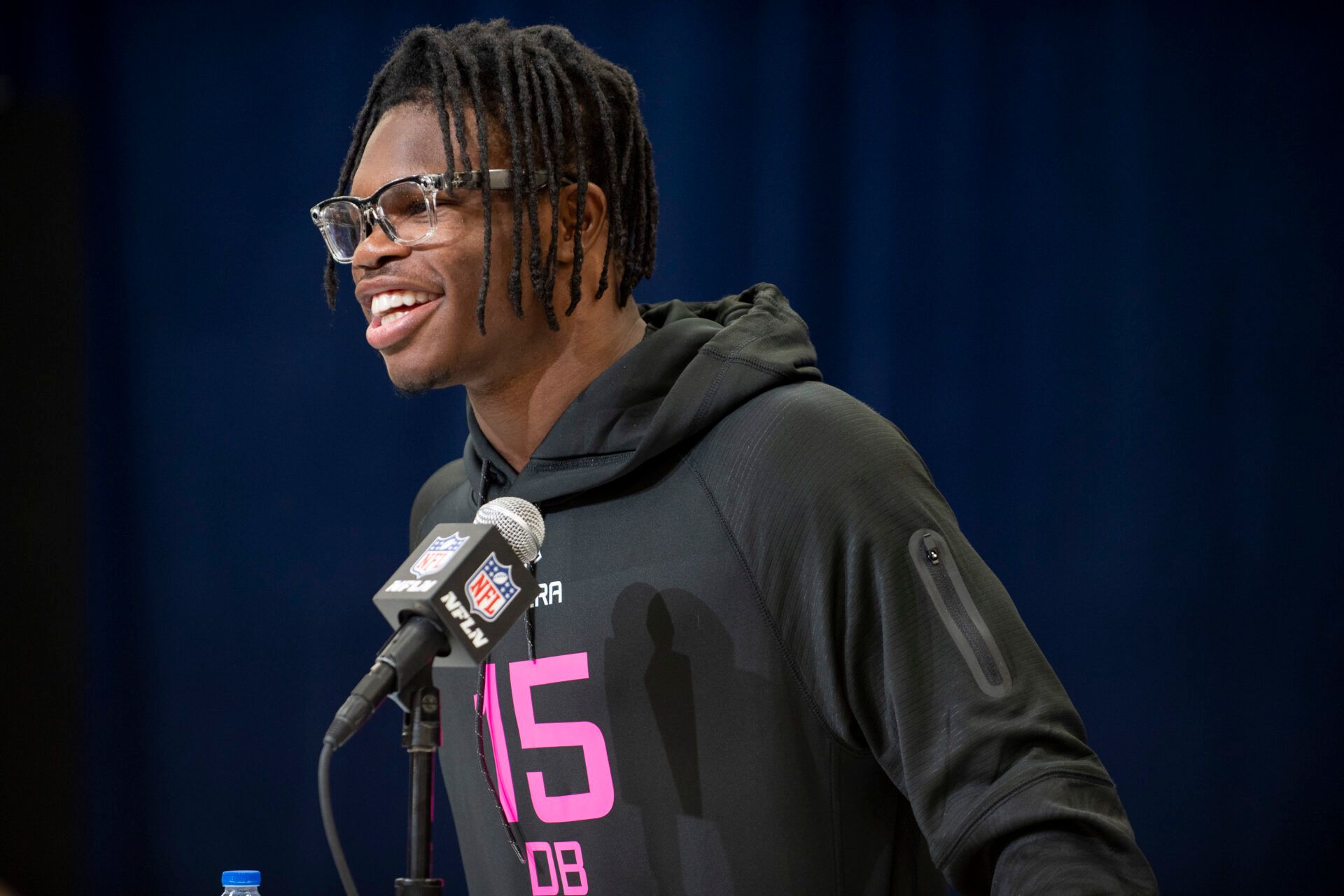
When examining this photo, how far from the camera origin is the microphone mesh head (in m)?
1.06

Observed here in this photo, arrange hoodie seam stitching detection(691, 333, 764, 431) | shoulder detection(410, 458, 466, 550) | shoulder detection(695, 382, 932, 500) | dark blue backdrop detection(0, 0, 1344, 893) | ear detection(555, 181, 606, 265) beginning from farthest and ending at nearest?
1. dark blue backdrop detection(0, 0, 1344, 893)
2. shoulder detection(410, 458, 466, 550)
3. ear detection(555, 181, 606, 265)
4. hoodie seam stitching detection(691, 333, 764, 431)
5. shoulder detection(695, 382, 932, 500)

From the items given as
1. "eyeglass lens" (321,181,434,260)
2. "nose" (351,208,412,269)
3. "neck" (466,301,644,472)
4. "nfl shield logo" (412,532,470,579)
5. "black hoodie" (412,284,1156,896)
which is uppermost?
"eyeglass lens" (321,181,434,260)

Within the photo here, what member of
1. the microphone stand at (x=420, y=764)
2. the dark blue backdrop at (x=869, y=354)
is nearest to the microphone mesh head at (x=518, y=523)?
the microphone stand at (x=420, y=764)

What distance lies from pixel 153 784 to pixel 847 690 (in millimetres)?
1981

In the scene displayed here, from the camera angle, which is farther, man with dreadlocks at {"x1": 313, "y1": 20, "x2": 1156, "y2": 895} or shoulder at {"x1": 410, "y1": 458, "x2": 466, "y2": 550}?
shoulder at {"x1": 410, "y1": 458, "x2": 466, "y2": 550}

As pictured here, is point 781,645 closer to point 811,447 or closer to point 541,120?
point 811,447

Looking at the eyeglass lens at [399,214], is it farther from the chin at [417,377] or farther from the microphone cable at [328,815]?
the microphone cable at [328,815]

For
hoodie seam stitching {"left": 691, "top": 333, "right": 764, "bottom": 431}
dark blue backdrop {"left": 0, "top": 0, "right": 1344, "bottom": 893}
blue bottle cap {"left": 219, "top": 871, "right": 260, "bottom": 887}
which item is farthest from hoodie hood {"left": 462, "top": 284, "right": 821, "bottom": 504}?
dark blue backdrop {"left": 0, "top": 0, "right": 1344, "bottom": 893}

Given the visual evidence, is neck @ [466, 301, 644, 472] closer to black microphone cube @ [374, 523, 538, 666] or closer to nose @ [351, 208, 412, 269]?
nose @ [351, 208, 412, 269]

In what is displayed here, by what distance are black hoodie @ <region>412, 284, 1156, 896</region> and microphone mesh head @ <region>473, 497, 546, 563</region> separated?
0.25 m

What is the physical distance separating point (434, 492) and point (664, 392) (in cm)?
57

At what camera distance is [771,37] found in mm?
2770

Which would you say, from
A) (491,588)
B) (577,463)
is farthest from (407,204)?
(491,588)

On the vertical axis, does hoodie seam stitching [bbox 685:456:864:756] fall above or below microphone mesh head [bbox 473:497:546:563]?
below
